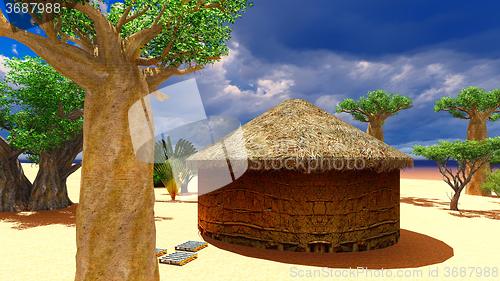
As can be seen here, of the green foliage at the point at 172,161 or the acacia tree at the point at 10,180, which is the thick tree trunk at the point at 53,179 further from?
the green foliage at the point at 172,161

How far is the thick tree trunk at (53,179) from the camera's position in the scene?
14.9 m

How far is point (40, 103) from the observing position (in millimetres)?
13242

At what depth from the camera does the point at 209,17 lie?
5074 millimetres

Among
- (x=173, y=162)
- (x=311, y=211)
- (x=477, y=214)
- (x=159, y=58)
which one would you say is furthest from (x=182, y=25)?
(x=173, y=162)

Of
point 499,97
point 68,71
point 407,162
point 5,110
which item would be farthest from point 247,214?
point 499,97

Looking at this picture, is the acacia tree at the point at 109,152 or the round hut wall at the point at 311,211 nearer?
the acacia tree at the point at 109,152

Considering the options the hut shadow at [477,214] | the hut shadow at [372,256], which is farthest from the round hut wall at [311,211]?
the hut shadow at [477,214]

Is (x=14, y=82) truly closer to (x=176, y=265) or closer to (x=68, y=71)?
(x=176, y=265)

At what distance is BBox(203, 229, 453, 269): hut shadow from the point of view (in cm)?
757

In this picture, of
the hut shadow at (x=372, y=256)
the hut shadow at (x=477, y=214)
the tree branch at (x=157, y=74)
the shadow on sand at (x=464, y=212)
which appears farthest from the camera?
the shadow on sand at (x=464, y=212)

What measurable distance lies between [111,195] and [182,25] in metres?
2.31

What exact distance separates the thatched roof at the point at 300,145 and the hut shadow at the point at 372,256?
6.36 feet

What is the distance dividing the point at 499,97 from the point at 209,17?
68.5 ft

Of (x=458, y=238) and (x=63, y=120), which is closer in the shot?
(x=458, y=238)
